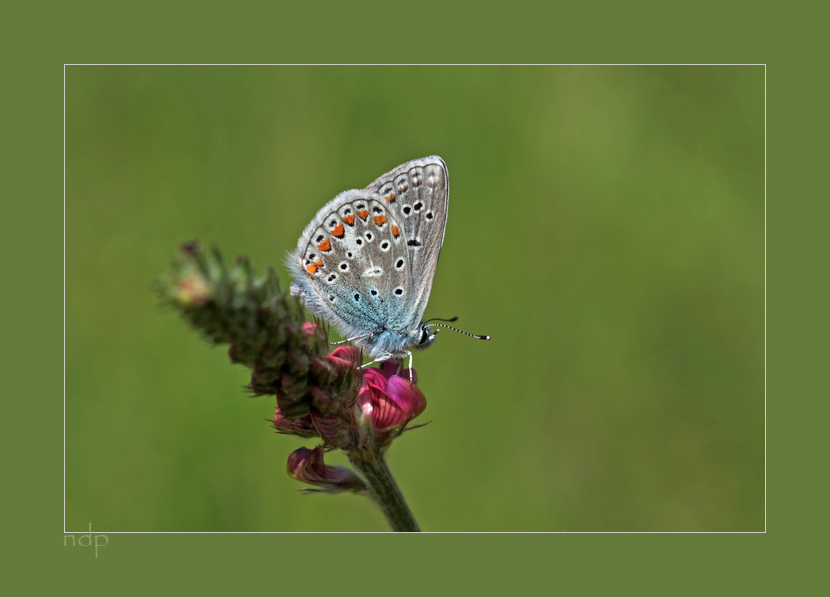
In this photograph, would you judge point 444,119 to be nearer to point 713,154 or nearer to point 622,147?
point 622,147

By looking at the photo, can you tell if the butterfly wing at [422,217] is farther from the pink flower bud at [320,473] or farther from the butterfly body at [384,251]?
the pink flower bud at [320,473]

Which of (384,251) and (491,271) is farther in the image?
(491,271)

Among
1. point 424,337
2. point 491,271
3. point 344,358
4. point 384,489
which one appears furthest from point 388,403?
point 491,271

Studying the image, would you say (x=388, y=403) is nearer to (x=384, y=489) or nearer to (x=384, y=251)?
(x=384, y=489)

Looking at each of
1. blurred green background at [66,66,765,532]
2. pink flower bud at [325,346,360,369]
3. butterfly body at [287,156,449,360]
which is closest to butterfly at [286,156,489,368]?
butterfly body at [287,156,449,360]

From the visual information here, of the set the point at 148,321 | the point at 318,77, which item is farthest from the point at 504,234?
the point at 148,321

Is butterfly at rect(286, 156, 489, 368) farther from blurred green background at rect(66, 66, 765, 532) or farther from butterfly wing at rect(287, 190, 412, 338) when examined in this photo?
blurred green background at rect(66, 66, 765, 532)

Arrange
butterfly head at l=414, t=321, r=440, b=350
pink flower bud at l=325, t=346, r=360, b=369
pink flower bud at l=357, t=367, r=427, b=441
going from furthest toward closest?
butterfly head at l=414, t=321, r=440, b=350
pink flower bud at l=357, t=367, r=427, b=441
pink flower bud at l=325, t=346, r=360, b=369

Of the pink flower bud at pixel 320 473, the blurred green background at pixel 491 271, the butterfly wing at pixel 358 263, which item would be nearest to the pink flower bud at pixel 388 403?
the pink flower bud at pixel 320 473
